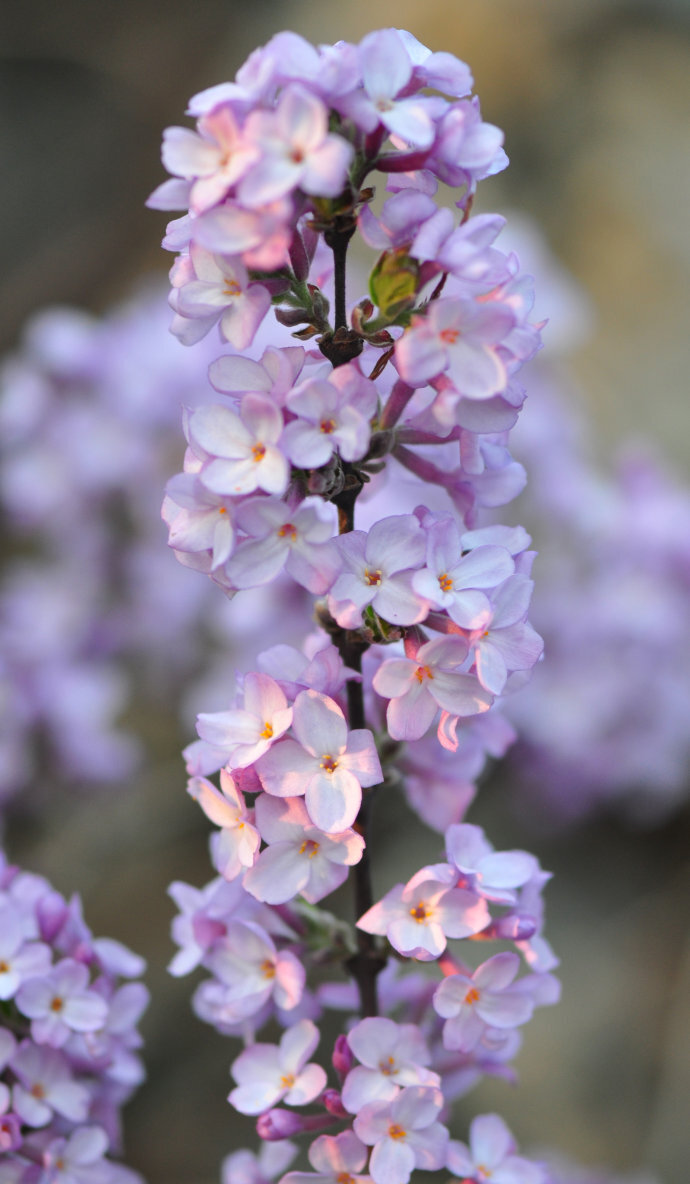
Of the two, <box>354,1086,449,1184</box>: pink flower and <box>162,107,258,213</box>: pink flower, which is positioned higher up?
<box>162,107,258,213</box>: pink flower

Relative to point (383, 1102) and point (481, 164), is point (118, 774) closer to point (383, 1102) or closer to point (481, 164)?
point (383, 1102)

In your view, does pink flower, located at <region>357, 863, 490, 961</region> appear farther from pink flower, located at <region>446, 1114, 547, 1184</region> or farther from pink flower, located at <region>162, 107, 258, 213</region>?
pink flower, located at <region>162, 107, 258, 213</region>

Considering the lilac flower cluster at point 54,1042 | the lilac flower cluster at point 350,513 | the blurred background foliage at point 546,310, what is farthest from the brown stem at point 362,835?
the blurred background foliage at point 546,310

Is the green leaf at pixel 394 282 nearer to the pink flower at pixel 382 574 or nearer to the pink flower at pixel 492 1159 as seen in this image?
the pink flower at pixel 382 574

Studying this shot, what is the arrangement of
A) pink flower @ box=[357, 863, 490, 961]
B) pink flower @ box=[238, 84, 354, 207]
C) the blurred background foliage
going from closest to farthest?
pink flower @ box=[238, 84, 354, 207], pink flower @ box=[357, 863, 490, 961], the blurred background foliage

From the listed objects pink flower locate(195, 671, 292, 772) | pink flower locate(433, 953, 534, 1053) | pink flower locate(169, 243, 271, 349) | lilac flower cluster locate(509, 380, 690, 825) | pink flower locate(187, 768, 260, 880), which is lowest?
pink flower locate(433, 953, 534, 1053)

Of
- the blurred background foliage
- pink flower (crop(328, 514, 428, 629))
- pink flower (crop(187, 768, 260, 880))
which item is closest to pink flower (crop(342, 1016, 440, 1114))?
pink flower (crop(187, 768, 260, 880))

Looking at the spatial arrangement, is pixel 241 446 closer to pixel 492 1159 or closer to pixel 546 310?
pixel 492 1159
